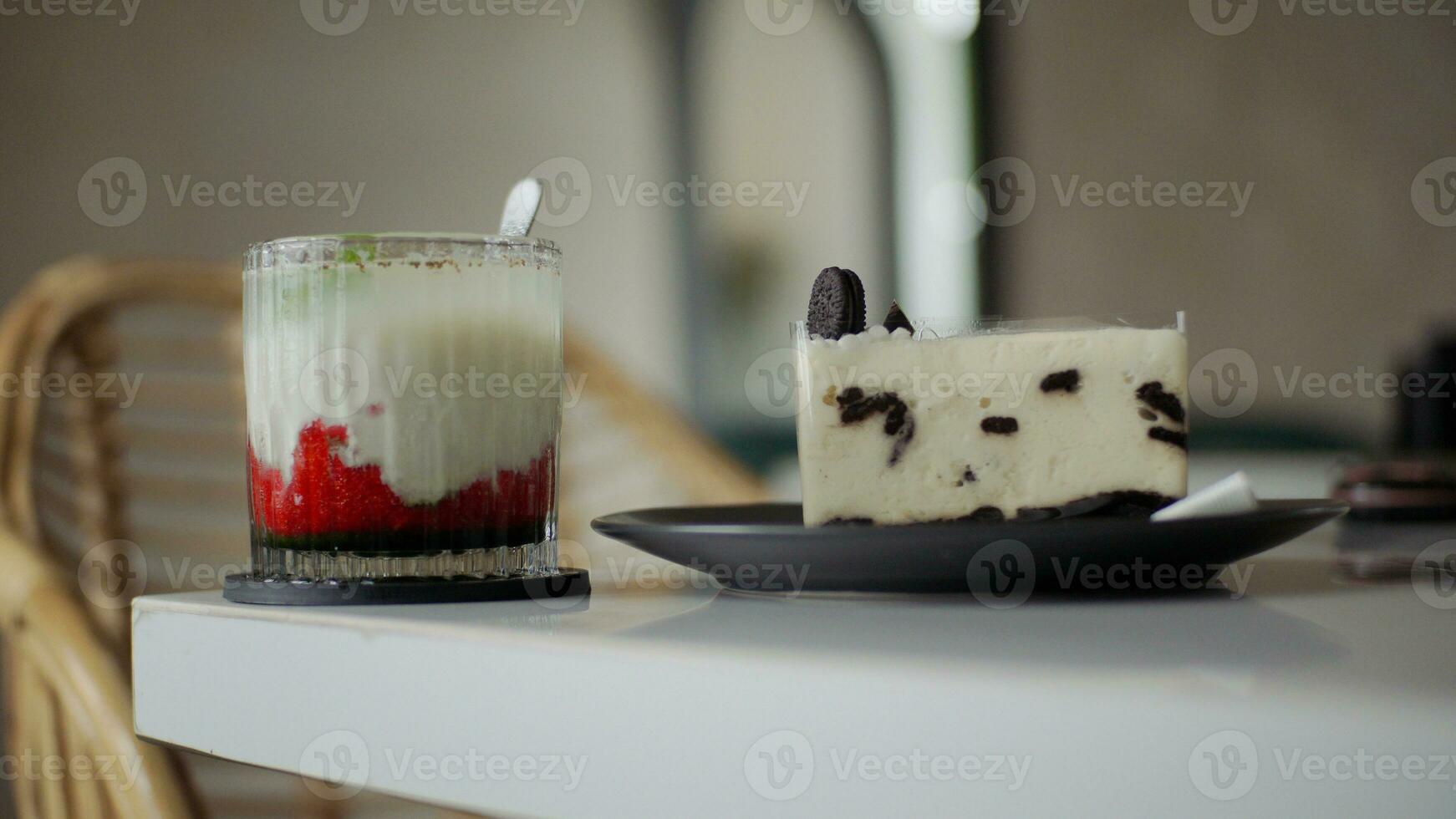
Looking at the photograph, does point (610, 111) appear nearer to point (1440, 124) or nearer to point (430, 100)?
point (430, 100)

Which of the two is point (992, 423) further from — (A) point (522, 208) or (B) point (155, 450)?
(B) point (155, 450)

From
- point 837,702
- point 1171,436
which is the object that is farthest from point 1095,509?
point 837,702

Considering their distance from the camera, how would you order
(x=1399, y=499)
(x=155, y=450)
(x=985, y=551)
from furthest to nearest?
(x=155, y=450)
(x=1399, y=499)
(x=985, y=551)

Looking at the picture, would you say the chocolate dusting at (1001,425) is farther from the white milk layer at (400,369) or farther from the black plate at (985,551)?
the white milk layer at (400,369)

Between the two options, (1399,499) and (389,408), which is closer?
(389,408)

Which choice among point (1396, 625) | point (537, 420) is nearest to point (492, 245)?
point (537, 420)

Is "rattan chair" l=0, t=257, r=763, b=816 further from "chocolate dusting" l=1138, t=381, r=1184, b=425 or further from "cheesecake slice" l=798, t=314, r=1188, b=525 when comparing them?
"chocolate dusting" l=1138, t=381, r=1184, b=425

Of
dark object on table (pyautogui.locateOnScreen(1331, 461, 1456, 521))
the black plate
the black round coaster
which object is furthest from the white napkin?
dark object on table (pyautogui.locateOnScreen(1331, 461, 1456, 521))
